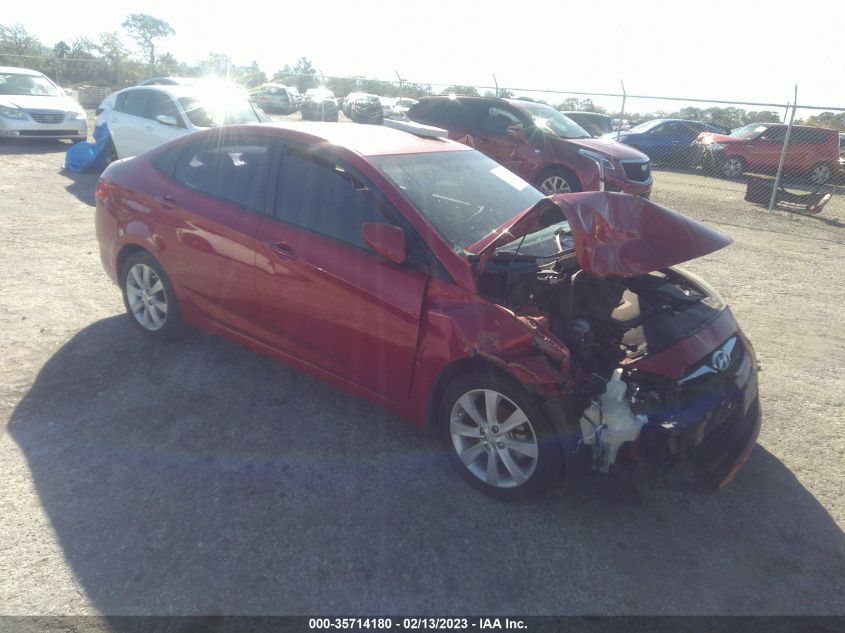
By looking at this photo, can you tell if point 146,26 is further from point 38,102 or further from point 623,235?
point 623,235

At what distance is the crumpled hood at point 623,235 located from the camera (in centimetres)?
309

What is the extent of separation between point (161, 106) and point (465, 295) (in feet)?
31.7

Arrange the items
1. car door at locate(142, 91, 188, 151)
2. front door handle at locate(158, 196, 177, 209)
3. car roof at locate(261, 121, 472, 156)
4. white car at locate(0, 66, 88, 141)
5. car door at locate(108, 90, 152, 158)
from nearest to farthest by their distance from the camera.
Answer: car roof at locate(261, 121, 472, 156) < front door handle at locate(158, 196, 177, 209) < car door at locate(142, 91, 188, 151) < car door at locate(108, 90, 152, 158) < white car at locate(0, 66, 88, 141)

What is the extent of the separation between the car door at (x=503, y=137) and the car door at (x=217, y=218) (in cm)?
640

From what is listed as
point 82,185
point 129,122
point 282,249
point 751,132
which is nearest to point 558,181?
point 282,249

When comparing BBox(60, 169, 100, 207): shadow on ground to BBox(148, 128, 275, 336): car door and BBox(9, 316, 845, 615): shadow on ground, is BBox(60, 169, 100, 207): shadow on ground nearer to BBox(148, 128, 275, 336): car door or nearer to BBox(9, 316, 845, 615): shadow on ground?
BBox(148, 128, 275, 336): car door

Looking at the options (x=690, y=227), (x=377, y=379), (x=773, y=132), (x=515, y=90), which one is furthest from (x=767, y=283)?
(x=773, y=132)

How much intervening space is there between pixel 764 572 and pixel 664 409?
0.82 m

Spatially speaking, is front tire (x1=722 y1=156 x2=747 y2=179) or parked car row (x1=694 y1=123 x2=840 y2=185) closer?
parked car row (x1=694 y1=123 x2=840 y2=185)

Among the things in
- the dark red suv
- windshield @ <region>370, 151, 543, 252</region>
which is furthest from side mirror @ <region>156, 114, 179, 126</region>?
windshield @ <region>370, 151, 543, 252</region>

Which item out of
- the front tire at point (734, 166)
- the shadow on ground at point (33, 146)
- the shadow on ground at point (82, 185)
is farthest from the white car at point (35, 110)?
the front tire at point (734, 166)

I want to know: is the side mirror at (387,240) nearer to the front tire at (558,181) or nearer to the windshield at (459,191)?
the windshield at (459,191)

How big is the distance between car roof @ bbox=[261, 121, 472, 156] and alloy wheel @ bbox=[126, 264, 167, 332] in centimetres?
141

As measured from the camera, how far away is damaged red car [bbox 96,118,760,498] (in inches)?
119
